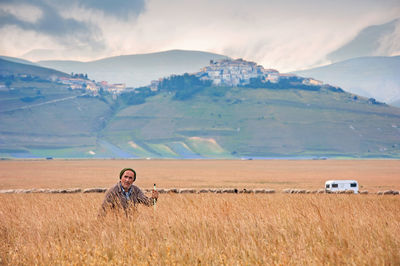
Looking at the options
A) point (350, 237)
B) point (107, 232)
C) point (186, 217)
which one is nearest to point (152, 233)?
point (107, 232)

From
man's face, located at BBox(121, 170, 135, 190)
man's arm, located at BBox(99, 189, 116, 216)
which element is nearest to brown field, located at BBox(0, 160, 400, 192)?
man's arm, located at BBox(99, 189, 116, 216)

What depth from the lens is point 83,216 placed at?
15.5 meters

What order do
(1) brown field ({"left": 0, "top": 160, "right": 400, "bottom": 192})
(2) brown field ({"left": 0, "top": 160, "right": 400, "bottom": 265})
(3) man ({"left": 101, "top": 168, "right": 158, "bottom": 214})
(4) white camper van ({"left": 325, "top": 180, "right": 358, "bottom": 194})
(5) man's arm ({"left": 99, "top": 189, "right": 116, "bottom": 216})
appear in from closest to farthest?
(2) brown field ({"left": 0, "top": 160, "right": 400, "bottom": 265}) < (3) man ({"left": 101, "top": 168, "right": 158, "bottom": 214}) < (5) man's arm ({"left": 99, "top": 189, "right": 116, "bottom": 216}) < (4) white camper van ({"left": 325, "top": 180, "right": 358, "bottom": 194}) < (1) brown field ({"left": 0, "top": 160, "right": 400, "bottom": 192})

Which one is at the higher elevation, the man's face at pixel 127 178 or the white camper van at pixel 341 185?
the man's face at pixel 127 178

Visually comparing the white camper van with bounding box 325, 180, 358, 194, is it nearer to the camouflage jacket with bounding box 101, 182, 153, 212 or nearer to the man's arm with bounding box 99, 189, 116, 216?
the camouflage jacket with bounding box 101, 182, 153, 212

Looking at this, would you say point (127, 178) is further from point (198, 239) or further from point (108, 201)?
point (198, 239)

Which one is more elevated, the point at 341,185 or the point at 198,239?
the point at 198,239

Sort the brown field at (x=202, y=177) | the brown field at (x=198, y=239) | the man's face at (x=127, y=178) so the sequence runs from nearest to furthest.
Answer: the brown field at (x=198, y=239), the man's face at (x=127, y=178), the brown field at (x=202, y=177)

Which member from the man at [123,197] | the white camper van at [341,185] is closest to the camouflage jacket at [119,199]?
the man at [123,197]

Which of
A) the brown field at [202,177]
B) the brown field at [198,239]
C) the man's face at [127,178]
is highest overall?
the man's face at [127,178]

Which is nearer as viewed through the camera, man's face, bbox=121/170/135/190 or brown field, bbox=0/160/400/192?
man's face, bbox=121/170/135/190

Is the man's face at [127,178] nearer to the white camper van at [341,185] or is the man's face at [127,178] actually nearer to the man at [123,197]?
the man at [123,197]

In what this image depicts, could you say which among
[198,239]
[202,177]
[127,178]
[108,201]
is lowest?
[202,177]

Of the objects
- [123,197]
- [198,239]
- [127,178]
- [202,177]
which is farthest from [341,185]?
[202,177]
